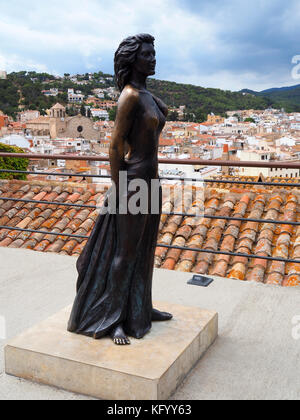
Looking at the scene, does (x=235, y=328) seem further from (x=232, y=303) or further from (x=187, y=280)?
(x=187, y=280)

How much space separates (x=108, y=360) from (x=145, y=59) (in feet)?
4.44

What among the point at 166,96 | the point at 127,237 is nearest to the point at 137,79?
the point at 127,237

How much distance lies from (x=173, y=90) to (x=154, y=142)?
334 feet

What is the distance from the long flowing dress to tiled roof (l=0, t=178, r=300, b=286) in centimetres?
288

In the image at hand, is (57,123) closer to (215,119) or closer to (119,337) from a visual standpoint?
(215,119)

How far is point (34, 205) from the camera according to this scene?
7438 mm

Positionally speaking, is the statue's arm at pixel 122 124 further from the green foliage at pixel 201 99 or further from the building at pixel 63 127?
the green foliage at pixel 201 99

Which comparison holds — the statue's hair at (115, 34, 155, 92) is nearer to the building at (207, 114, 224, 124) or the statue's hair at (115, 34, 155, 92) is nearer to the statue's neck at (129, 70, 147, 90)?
the statue's neck at (129, 70, 147, 90)

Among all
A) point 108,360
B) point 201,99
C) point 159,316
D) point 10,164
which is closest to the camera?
point 108,360

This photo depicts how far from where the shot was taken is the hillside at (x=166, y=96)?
89.0 meters

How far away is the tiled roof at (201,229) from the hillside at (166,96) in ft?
251

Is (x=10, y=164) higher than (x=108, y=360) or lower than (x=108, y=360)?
higher

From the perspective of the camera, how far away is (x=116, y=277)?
2264 millimetres

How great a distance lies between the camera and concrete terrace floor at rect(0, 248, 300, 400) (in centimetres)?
212
